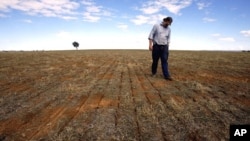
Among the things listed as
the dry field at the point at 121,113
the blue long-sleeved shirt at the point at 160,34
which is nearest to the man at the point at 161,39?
the blue long-sleeved shirt at the point at 160,34

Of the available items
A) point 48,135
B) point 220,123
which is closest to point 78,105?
point 48,135

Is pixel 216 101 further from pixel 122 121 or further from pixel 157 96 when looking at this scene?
pixel 122 121

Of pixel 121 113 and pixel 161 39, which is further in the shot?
pixel 161 39

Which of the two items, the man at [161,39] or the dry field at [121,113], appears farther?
the man at [161,39]

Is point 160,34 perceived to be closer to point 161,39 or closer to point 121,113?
point 161,39

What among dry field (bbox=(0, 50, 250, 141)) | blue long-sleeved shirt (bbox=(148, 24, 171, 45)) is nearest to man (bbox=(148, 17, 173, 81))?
blue long-sleeved shirt (bbox=(148, 24, 171, 45))

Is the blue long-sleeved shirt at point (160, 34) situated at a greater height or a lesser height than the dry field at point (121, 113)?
greater

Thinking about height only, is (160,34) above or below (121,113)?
above

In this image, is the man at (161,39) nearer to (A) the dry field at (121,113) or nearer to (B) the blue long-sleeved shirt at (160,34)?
(B) the blue long-sleeved shirt at (160,34)

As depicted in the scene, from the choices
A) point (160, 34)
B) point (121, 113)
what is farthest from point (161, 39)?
point (121, 113)

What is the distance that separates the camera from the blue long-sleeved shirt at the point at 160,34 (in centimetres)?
922

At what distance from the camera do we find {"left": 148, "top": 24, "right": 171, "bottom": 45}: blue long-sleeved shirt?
363 inches

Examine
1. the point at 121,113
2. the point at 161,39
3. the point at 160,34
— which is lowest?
the point at 121,113

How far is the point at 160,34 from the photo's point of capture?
921cm
